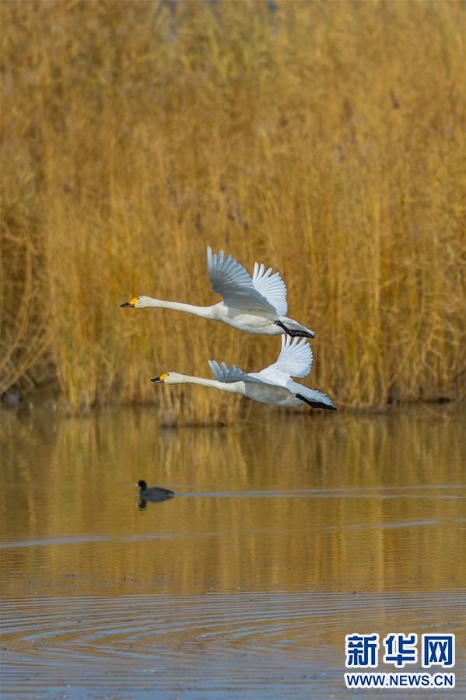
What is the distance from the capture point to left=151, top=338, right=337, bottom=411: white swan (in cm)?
960

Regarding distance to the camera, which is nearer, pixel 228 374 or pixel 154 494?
pixel 228 374

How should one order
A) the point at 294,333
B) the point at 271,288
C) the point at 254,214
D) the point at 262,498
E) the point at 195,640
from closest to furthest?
the point at 195,640 → the point at 294,333 → the point at 271,288 → the point at 262,498 → the point at 254,214

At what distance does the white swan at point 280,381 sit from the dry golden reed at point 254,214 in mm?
5716

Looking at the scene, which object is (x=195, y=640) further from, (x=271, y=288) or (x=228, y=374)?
(x=271, y=288)

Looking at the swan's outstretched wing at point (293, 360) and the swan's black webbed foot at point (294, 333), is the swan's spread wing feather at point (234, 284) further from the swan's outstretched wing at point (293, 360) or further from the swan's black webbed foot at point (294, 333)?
the swan's outstretched wing at point (293, 360)

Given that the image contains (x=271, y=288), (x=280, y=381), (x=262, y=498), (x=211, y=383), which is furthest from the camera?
(x=262, y=498)

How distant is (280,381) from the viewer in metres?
10.1

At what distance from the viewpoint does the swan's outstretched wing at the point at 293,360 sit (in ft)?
34.8

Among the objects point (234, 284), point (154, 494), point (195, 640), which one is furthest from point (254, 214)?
point (195, 640)

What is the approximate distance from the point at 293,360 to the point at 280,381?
29.9 inches

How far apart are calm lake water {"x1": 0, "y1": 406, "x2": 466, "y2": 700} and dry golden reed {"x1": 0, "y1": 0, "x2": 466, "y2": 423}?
840 millimetres

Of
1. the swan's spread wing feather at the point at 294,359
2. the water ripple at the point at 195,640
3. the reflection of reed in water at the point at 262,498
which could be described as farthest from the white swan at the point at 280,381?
the water ripple at the point at 195,640

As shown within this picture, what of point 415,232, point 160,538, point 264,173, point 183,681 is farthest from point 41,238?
point 183,681

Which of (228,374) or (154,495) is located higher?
(228,374)
